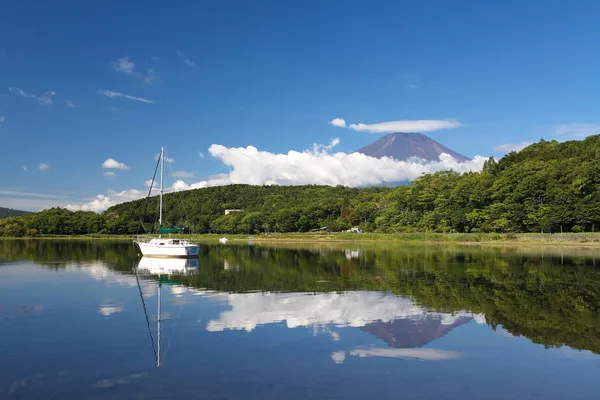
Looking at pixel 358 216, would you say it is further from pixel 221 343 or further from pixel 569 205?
pixel 221 343

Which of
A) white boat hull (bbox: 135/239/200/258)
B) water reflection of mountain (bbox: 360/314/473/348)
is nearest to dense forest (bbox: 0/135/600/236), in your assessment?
white boat hull (bbox: 135/239/200/258)

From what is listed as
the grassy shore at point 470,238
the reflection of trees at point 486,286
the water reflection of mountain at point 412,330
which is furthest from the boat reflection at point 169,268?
the grassy shore at point 470,238

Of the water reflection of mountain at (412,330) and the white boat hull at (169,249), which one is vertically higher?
the white boat hull at (169,249)

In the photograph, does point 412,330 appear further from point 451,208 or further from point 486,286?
point 451,208

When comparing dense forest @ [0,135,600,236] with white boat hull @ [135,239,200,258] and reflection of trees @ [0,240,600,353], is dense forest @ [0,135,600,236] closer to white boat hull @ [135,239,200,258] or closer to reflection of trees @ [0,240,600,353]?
white boat hull @ [135,239,200,258]

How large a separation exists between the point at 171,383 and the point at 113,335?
5438 mm

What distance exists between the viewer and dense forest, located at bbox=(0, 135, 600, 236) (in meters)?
80.7

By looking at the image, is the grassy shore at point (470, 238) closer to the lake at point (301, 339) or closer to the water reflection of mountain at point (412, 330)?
the lake at point (301, 339)

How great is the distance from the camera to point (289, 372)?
11.5m

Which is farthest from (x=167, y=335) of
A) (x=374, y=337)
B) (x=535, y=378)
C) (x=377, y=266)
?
(x=377, y=266)

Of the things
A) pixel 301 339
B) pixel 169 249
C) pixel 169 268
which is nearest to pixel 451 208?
pixel 169 249

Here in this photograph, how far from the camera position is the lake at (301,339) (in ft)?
34.7

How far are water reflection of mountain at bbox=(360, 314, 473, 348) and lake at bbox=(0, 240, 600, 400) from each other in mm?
63

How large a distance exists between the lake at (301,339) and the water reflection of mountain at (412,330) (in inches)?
2.5
